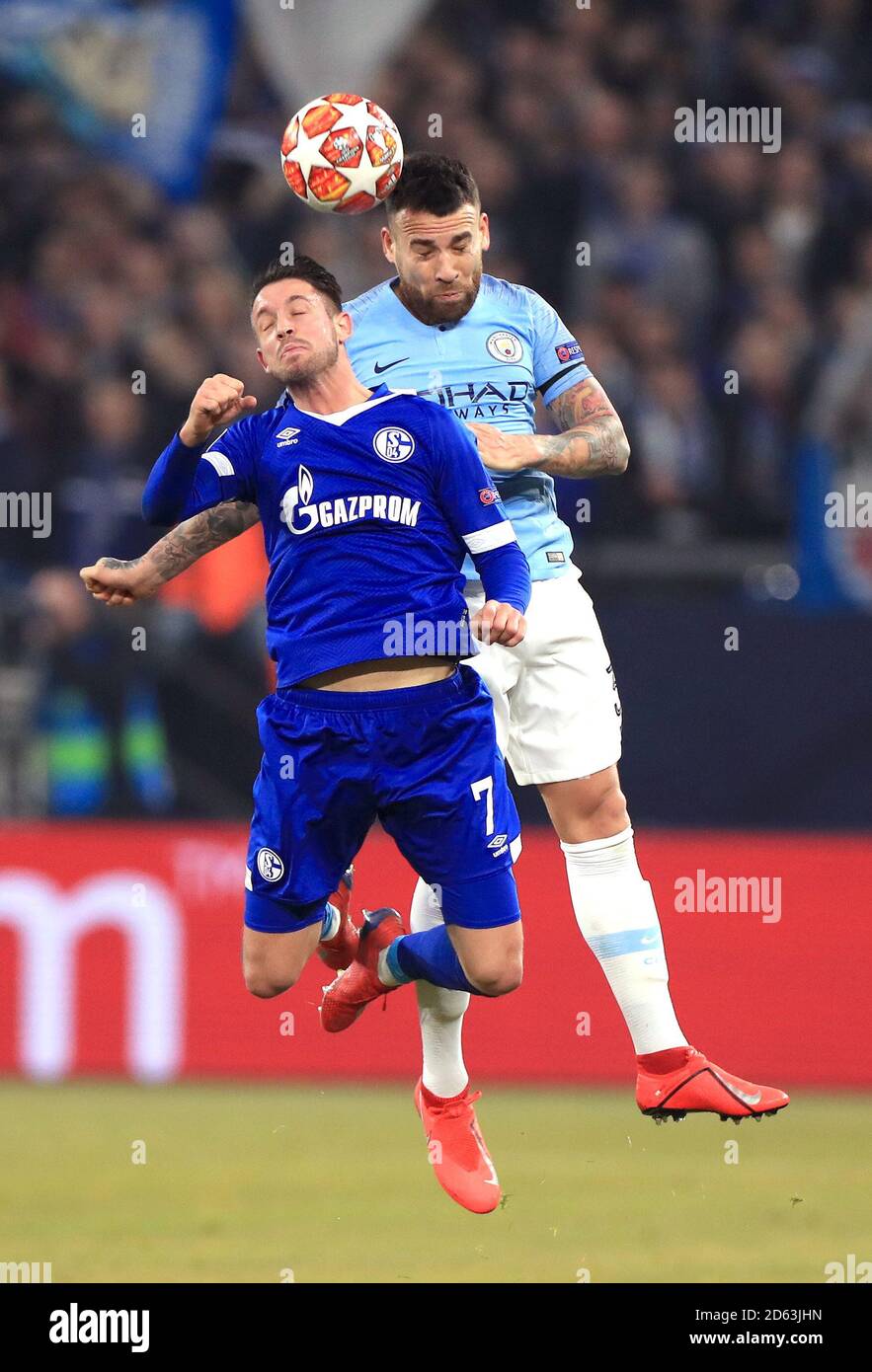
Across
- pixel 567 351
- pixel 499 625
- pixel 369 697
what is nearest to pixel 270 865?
pixel 369 697

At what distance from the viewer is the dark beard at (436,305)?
6391 millimetres

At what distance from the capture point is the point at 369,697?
5.95 meters

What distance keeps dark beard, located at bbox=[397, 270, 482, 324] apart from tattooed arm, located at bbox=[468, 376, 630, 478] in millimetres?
351

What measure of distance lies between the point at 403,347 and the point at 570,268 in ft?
20.1

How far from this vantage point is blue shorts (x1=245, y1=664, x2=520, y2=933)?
19.5 ft

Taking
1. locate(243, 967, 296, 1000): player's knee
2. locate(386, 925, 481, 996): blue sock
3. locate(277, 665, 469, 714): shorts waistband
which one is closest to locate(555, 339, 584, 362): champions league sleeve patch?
locate(277, 665, 469, 714): shorts waistband

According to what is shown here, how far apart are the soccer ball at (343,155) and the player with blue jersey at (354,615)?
30 cm

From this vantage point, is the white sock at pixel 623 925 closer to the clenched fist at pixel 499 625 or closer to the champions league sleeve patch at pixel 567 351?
the clenched fist at pixel 499 625

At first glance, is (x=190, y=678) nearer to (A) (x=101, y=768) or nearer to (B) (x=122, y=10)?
(A) (x=101, y=768)

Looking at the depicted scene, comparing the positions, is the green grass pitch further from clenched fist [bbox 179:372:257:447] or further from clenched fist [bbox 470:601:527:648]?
clenched fist [bbox 179:372:257:447]

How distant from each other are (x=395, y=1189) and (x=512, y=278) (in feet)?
17.9

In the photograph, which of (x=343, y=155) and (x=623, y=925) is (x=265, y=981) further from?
(x=343, y=155)

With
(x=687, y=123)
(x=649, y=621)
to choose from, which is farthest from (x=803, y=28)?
(x=649, y=621)

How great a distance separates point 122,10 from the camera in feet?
42.0
